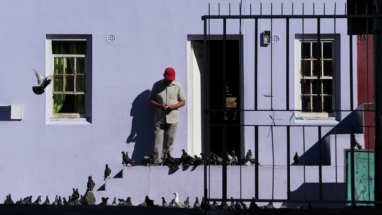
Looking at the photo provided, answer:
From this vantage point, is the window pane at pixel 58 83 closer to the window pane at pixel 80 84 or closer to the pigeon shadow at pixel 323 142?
the window pane at pixel 80 84

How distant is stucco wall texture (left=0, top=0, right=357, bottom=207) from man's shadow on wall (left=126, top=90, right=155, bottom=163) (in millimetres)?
17

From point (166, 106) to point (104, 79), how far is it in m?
1.28

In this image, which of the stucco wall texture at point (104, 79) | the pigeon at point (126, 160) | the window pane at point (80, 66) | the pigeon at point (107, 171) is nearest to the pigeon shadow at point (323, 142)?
the stucco wall texture at point (104, 79)

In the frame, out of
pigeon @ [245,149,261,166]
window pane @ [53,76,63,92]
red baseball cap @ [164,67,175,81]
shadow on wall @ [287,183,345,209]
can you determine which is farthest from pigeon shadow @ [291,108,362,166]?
window pane @ [53,76,63,92]

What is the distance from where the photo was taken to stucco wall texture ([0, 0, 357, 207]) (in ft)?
32.9

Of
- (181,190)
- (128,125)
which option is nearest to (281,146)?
(181,190)

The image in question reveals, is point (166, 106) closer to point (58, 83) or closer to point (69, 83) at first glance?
point (69, 83)

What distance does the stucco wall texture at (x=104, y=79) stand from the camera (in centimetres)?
1004

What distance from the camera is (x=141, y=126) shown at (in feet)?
33.1

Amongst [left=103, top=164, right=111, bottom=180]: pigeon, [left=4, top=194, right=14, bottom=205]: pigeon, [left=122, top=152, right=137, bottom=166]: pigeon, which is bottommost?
[left=4, top=194, right=14, bottom=205]: pigeon

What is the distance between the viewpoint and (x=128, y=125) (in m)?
10.1

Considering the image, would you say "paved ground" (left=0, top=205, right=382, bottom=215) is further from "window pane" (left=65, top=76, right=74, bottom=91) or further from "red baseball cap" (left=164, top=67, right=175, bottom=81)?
"window pane" (left=65, top=76, right=74, bottom=91)

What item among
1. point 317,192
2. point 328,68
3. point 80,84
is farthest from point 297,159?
point 80,84

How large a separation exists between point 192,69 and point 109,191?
2641 mm
